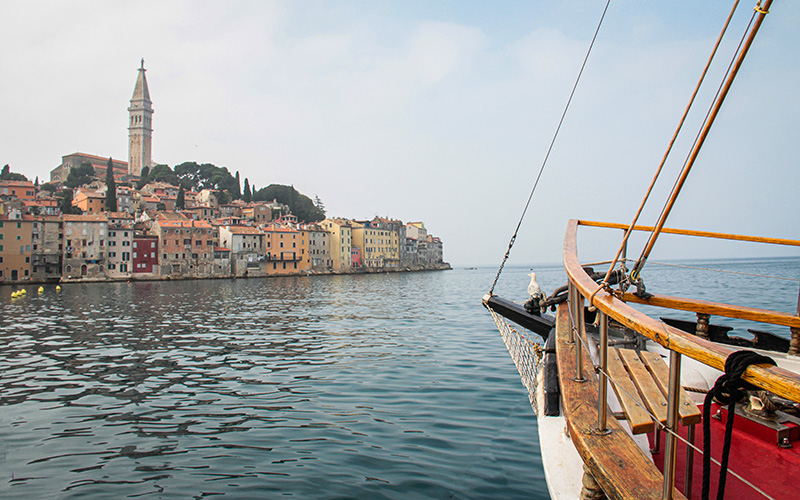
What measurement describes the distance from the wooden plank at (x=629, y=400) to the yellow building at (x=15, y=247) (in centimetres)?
7661

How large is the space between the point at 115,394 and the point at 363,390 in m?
4.77

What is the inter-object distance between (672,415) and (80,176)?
12945cm

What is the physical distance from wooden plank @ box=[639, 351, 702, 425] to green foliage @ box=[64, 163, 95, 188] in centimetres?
12530

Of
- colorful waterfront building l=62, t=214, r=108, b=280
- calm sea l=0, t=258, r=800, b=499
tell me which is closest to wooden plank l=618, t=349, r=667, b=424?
calm sea l=0, t=258, r=800, b=499

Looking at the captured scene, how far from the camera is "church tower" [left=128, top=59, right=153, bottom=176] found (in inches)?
5148

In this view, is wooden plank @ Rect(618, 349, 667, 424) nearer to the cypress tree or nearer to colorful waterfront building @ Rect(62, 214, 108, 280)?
colorful waterfront building @ Rect(62, 214, 108, 280)

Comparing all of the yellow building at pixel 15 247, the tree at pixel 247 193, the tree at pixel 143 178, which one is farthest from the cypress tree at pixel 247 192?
the yellow building at pixel 15 247

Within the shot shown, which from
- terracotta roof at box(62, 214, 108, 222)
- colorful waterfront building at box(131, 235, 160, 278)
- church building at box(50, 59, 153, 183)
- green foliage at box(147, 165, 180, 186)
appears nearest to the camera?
terracotta roof at box(62, 214, 108, 222)

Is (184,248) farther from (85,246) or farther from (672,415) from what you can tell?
(672,415)

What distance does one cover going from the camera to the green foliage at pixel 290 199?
11331 centimetres

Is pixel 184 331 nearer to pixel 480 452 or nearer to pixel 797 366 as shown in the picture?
pixel 480 452

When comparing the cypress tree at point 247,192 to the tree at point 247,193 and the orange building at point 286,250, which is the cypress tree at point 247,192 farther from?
the orange building at point 286,250

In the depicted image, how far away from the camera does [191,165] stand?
119m

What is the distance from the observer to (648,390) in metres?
2.61
